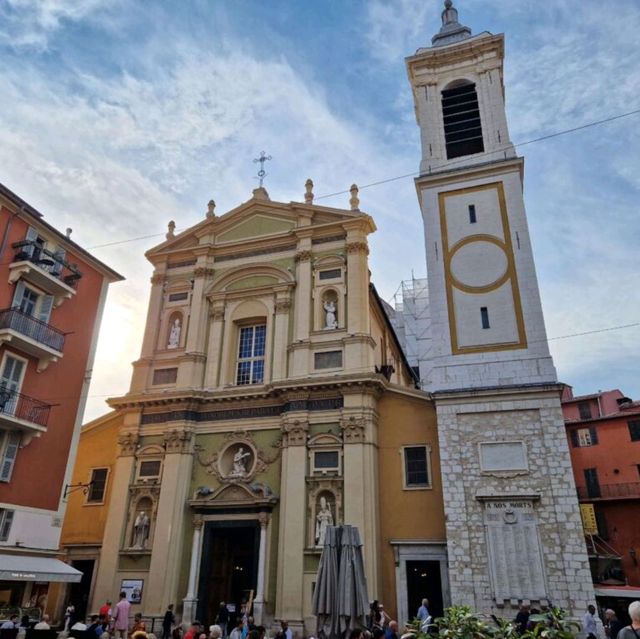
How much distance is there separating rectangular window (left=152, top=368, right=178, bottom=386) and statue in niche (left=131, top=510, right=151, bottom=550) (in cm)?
463

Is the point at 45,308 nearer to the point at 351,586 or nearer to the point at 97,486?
the point at 97,486

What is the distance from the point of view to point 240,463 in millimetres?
19016

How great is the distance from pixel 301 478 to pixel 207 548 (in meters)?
3.69

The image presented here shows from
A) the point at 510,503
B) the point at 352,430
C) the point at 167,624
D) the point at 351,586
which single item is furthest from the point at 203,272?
the point at 351,586

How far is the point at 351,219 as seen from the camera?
2116cm

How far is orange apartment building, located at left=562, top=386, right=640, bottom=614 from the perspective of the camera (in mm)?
23812

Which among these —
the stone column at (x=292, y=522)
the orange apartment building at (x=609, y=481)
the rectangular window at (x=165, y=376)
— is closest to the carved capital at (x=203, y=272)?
the rectangular window at (x=165, y=376)

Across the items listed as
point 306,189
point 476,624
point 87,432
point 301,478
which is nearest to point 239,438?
point 301,478

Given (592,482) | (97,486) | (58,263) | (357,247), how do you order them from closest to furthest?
(58,263) → (97,486) → (357,247) → (592,482)

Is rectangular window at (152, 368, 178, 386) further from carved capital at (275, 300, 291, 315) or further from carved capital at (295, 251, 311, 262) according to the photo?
carved capital at (295, 251, 311, 262)

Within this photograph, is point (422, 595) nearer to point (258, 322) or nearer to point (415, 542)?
point (415, 542)

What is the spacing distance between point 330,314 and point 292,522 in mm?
6994

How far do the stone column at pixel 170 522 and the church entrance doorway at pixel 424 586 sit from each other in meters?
6.95

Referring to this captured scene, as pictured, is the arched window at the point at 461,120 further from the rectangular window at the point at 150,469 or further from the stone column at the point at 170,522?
the rectangular window at the point at 150,469
